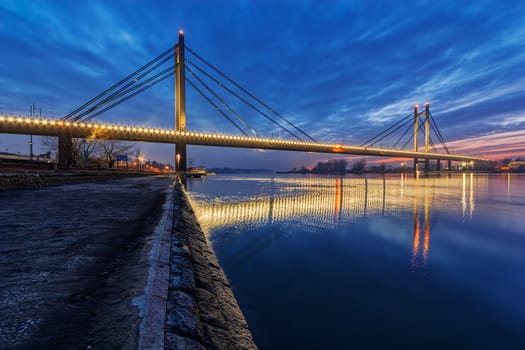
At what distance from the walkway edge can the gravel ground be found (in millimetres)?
55

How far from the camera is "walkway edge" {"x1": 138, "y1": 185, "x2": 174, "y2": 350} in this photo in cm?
147

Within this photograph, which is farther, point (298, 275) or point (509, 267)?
point (509, 267)

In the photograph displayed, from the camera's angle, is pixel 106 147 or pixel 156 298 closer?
pixel 156 298

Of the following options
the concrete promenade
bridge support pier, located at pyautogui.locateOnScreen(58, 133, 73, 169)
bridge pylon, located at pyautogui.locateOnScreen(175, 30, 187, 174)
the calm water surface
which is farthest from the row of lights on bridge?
the concrete promenade

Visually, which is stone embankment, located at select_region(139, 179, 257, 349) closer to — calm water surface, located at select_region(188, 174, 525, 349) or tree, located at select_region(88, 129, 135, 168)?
calm water surface, located at select_region(188, 174, 525, 349)

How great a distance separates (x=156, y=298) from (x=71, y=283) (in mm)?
980

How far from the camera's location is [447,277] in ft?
15.7

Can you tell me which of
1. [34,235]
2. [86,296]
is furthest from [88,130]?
[86,296]

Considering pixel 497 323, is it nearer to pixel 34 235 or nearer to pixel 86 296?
pixel 86 296

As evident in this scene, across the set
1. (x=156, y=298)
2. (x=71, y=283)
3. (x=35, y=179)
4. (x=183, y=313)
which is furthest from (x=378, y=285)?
(x=35, y=179)

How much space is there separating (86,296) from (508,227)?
12910mm

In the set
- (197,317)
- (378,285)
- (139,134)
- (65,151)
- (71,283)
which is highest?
(139,134)

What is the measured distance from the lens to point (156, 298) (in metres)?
1.99

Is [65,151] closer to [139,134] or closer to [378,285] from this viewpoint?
[139,134]
